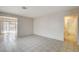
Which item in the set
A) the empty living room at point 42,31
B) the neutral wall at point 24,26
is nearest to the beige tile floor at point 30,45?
the empty living room at point 42,31

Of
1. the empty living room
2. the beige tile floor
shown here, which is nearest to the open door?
the empty living room

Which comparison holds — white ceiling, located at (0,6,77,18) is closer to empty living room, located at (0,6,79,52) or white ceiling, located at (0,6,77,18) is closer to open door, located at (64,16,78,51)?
empty living room, located at (0,6,79,52)

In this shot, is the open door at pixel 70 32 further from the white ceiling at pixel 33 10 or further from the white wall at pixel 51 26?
the white ceiling at pixel 33 10

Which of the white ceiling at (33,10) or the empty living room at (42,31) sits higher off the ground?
the white ceiling at (33,10)

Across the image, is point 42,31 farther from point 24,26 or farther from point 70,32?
point 70,32

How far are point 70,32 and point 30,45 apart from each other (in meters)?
0.80

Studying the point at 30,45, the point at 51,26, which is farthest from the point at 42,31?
the point at 30,45

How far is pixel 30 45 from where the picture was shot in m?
1.59

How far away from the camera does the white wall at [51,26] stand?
1.58m

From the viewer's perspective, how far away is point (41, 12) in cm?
159
